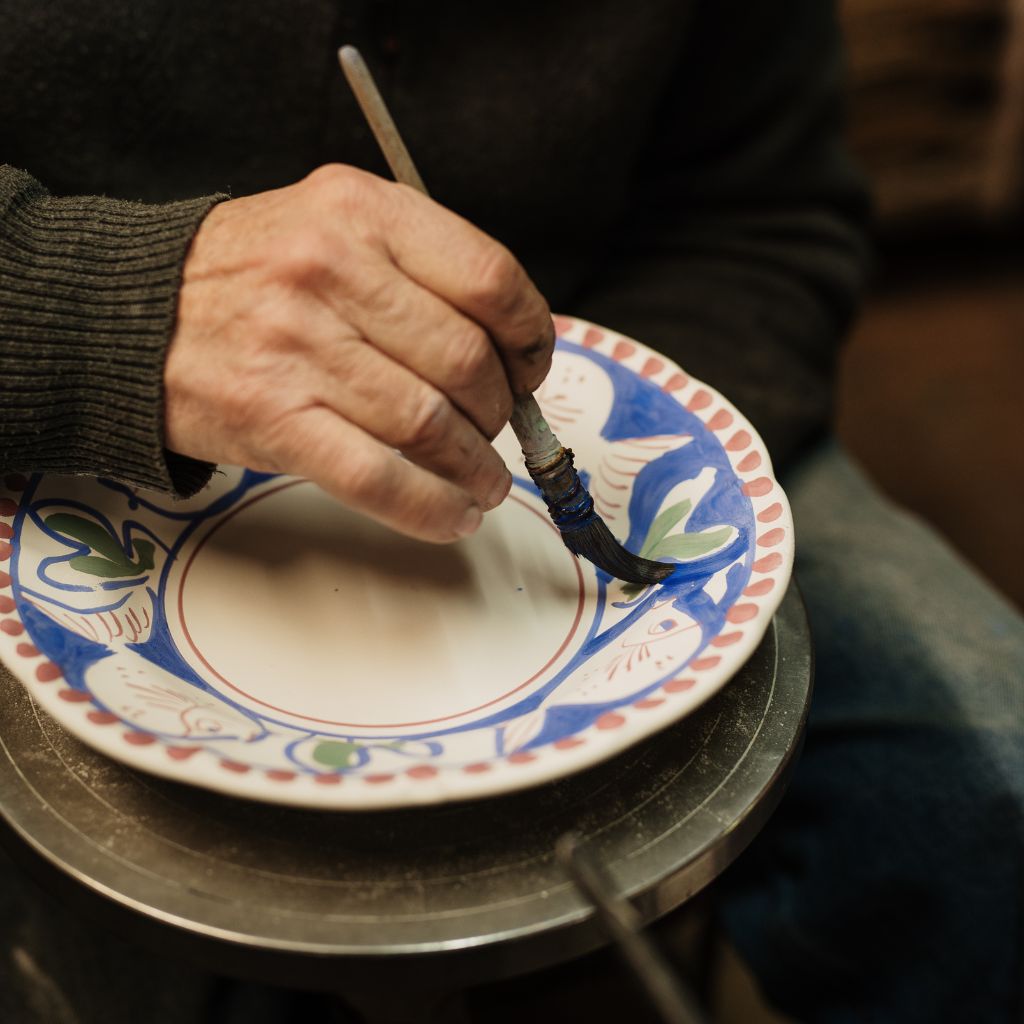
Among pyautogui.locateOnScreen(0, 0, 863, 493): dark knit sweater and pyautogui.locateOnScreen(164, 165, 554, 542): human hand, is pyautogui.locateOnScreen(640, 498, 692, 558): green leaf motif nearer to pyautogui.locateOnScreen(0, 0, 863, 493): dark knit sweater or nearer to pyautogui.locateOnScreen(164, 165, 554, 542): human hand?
pyautogui.locateOnScreen(164, 165, 554, 542): human hand

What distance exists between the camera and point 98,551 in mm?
524

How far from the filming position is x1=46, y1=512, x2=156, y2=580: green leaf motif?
51 cm

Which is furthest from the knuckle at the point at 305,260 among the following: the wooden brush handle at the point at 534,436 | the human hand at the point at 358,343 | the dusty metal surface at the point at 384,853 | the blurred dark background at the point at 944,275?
the blurred dark background at the point at 944,275

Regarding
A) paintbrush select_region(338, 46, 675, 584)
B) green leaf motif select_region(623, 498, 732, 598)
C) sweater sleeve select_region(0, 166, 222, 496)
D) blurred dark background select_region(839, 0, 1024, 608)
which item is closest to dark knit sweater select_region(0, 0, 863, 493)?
sweater sleeve select_region(0, 166, 222, 496)

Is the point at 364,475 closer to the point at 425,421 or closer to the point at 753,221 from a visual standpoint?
the point at 425,421

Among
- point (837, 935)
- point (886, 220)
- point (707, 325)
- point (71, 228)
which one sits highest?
point (71, 228)

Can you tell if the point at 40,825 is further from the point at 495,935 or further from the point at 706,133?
the point at 706,133

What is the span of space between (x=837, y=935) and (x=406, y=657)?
41 cm

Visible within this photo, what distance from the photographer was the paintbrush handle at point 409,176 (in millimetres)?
485

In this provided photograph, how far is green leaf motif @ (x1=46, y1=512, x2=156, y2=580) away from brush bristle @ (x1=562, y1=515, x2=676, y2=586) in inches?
8.1

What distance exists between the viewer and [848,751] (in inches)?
28.0

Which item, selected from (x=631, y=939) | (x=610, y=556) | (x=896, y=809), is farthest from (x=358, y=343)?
(x=896, y=809)

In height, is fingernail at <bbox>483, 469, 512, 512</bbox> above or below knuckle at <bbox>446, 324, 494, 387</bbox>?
below

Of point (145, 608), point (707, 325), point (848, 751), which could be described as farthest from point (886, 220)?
point (145, 608)
